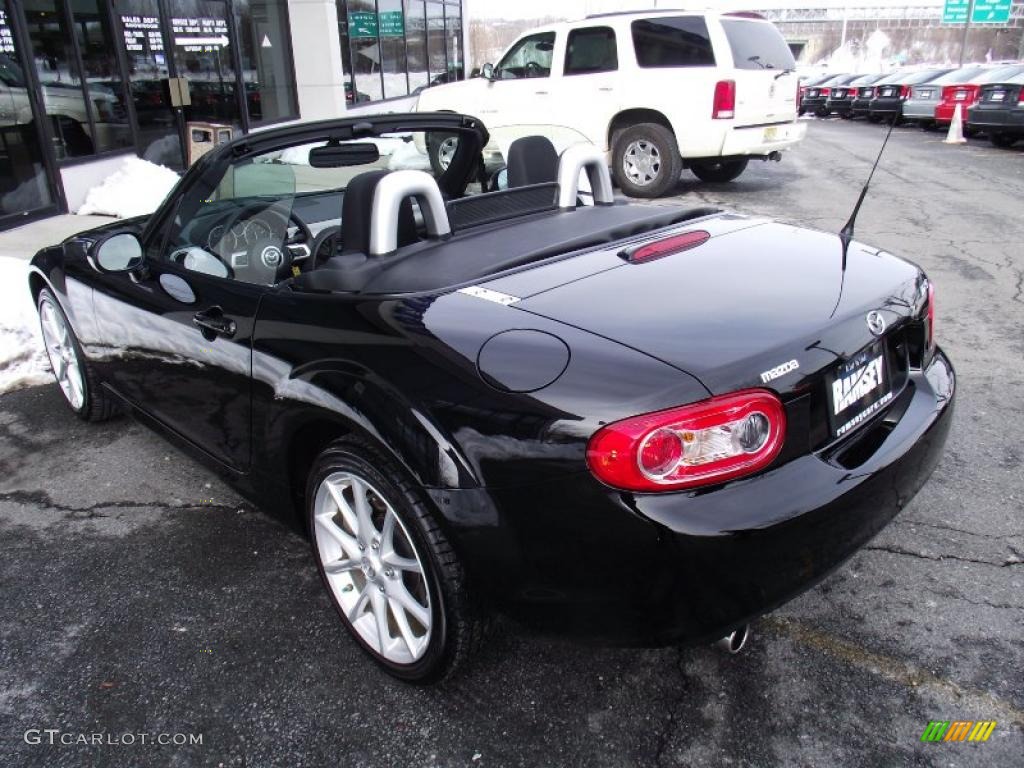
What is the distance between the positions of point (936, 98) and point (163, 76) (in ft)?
54.1

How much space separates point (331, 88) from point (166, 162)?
402cm

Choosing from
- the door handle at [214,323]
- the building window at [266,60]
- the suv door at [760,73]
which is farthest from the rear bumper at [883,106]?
the door handle at [214,323]

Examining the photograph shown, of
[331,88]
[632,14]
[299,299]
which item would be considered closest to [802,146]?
[632,14]

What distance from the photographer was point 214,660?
246 cm

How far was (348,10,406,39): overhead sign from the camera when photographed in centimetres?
1576

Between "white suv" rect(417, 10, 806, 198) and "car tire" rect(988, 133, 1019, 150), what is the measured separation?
7.46 meters

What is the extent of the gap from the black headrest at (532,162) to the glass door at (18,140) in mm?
7139

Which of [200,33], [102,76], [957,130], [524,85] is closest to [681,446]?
[524,85]

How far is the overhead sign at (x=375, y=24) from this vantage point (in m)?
15.8

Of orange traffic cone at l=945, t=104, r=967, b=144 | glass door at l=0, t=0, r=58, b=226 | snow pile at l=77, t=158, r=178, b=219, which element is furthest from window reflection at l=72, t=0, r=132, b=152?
orange traffic cone at l=945, t=104, r=967, b=144

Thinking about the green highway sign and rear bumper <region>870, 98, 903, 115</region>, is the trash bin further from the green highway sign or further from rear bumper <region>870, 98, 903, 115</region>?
rear bumper <region>870, 98, 903, 115</region>

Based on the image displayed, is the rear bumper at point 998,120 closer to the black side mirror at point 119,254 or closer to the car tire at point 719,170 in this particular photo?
the car tire at point 719,170

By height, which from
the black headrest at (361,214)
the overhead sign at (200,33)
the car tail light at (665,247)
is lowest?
the car tail light at (665,247)

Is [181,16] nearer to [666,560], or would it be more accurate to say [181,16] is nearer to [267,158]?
[267,158]
